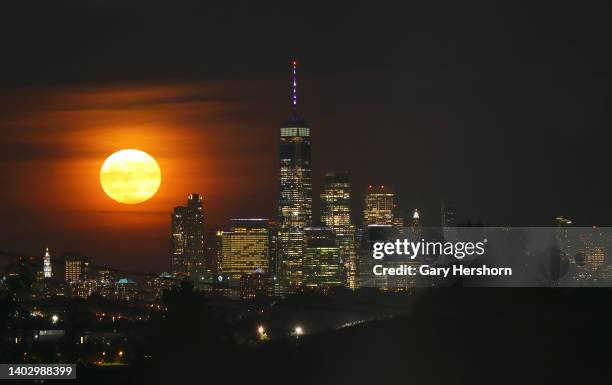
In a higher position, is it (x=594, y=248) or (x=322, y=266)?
(x=594, y=248)

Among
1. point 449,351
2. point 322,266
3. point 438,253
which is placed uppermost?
point 438,253

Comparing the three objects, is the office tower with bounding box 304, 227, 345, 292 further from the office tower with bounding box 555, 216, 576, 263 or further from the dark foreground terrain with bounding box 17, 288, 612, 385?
the dark foreground terrain with bounding box 17, 288, 612, 385

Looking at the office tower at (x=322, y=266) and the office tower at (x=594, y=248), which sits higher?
the office tower at (x=594, y=248)

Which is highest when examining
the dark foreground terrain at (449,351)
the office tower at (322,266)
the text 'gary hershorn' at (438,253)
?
the text 'gary hershorn' at (438,253)

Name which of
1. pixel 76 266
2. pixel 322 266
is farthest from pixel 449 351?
pixel 322 266

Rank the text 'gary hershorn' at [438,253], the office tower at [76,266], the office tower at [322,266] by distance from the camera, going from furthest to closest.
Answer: the office tower at [322,266]
the text 'gary hershorn' at [438,253]
the office tower at [76,266]

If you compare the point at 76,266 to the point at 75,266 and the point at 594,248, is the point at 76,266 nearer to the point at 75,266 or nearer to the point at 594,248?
the point at 75,266

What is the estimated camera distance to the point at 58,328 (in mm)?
49875

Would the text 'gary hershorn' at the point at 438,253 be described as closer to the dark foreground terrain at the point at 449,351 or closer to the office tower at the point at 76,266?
the dark foreground terrain at the point at 449,351

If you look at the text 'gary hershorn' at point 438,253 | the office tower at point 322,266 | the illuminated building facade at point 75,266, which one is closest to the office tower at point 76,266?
the illuminated building facade at point 75,266

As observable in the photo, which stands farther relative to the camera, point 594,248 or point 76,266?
point 594,248

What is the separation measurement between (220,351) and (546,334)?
42.0 ft

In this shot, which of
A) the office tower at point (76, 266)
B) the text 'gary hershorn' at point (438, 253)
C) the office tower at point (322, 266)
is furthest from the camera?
the office tower at point (322, 266)

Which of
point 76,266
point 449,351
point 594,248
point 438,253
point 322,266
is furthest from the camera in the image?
point 322,266
